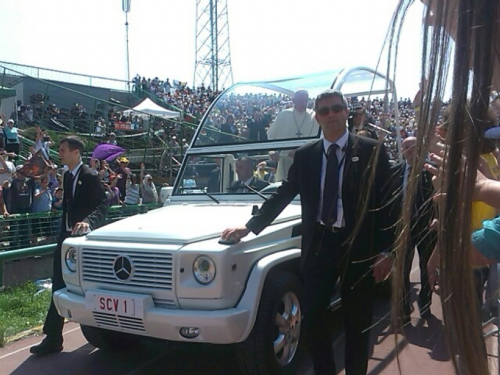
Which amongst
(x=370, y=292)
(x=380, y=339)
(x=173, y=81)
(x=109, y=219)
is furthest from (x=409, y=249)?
(x=173, y=81)

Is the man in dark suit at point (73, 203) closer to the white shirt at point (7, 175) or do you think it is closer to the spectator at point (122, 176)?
the white shirt at point (7, 175)

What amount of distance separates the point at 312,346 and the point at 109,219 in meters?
5.90

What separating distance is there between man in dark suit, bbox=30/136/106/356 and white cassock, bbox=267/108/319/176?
176cm

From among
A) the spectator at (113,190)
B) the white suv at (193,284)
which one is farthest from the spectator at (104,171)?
the white suv at (193,284)

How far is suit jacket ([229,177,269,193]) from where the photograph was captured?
202 inches

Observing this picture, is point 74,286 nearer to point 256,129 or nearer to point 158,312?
point 158,312

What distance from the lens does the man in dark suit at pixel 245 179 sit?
516cm

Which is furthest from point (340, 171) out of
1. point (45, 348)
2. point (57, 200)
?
point (57, 200)

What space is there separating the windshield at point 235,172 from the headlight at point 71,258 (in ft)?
4.70

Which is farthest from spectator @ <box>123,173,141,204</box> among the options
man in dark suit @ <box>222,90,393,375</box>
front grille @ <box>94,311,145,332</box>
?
man in dark suit @ <box>222,90,393,375</box>

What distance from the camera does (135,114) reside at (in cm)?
1802

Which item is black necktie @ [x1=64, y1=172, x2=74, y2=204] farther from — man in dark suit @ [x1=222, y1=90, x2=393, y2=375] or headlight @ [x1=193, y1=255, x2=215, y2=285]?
man in dark suit @ [x1=222, y1=90, x2=393, y2=375]

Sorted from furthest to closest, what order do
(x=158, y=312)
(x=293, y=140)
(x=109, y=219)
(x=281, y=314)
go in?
(x=109, y=219) → (x=293, y=140) → (x=281, y=314) → (x=158, y=312)

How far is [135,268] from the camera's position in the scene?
12.8 feet
